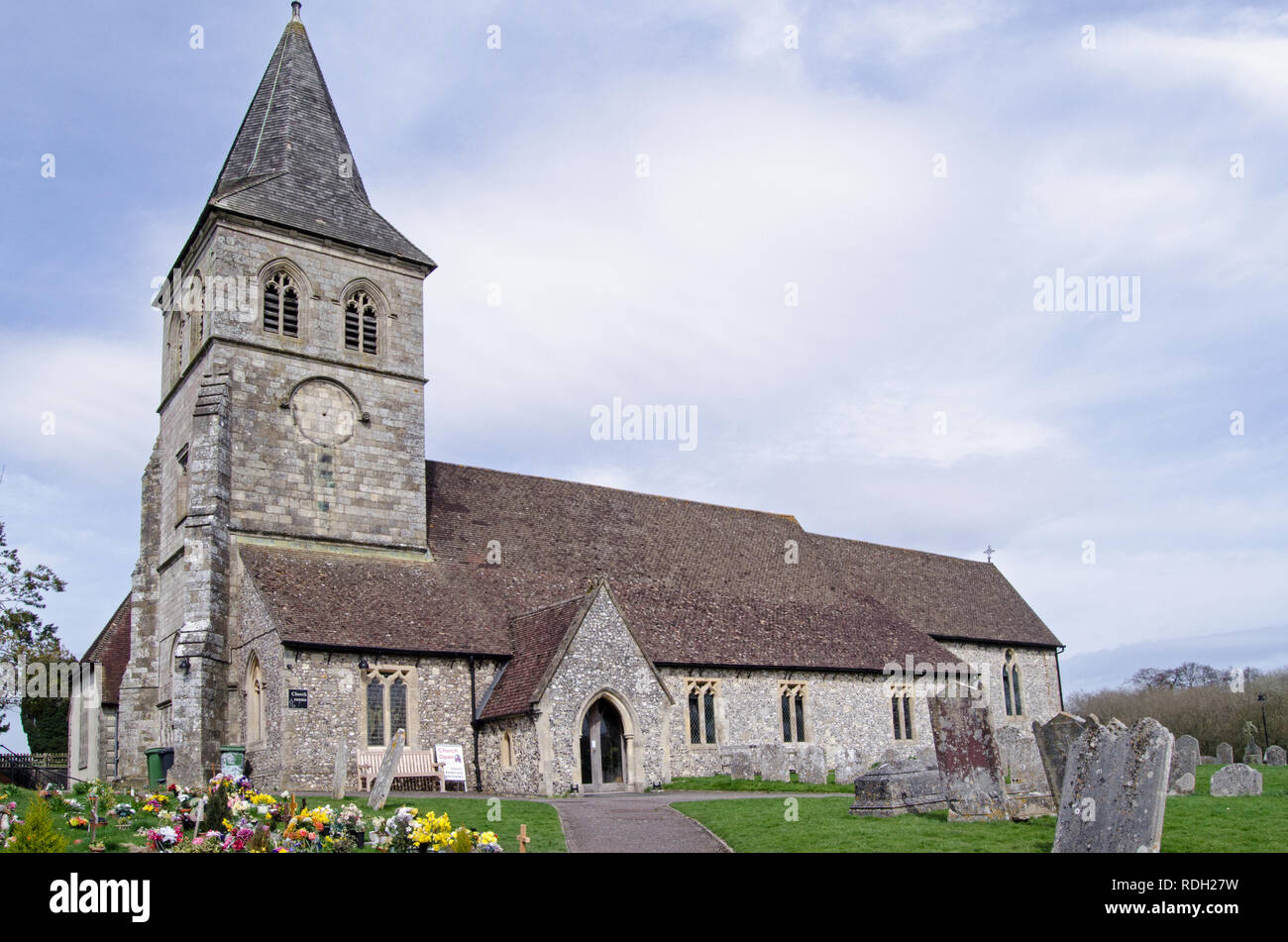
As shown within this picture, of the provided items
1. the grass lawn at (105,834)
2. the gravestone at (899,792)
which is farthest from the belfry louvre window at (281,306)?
the gravestone at (899,792)

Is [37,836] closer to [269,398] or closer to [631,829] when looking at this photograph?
[631,829]

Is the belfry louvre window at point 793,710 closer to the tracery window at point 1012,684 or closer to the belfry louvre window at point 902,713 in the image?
the belfry louvre window at point 902,713

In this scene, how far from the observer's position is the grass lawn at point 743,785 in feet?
74.5

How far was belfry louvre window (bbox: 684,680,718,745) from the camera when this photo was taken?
27.3m

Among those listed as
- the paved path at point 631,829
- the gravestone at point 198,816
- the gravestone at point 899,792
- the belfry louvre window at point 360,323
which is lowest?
the paved path at point 631,829

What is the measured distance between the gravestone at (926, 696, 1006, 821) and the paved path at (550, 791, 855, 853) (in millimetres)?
3663

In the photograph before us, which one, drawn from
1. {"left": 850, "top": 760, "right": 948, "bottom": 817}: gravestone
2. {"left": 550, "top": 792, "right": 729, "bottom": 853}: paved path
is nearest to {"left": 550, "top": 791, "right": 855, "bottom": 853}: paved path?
{"left": 550, "top": 792, "right": 729, "bottom": 853}: paved path

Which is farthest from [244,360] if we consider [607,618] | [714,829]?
[714,829]

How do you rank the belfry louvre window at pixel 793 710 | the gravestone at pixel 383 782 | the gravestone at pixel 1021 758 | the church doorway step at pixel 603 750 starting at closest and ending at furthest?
1. the gravestone at pixel 383 782
2. the gravestone at pixel 1021 758
3. the church doorway step at pixel 603 750
4. the belfry louvre window at pixel 793 710

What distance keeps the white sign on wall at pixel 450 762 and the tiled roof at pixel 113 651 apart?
36.9 feet

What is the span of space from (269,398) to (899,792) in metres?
18.3

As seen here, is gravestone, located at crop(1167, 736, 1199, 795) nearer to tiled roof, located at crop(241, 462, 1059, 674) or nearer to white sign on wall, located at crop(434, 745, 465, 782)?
tiled roof, located at crop(241, 462, 1059, 674)

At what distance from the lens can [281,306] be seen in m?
27.6

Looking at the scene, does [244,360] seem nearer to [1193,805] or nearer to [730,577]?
[730,577]
